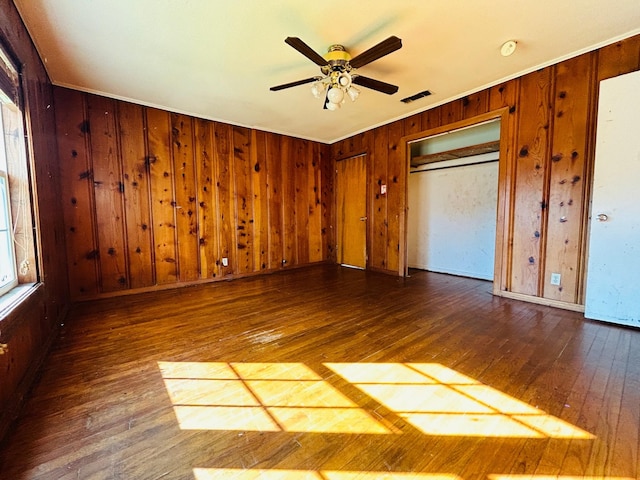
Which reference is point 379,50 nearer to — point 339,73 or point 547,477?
point 339,73

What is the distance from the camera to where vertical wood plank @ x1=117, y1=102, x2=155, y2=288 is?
362 cm

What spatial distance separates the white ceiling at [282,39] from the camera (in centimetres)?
204

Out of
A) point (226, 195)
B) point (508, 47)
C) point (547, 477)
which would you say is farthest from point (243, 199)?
point (547, 477)

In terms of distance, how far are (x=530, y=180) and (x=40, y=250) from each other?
4782 mm

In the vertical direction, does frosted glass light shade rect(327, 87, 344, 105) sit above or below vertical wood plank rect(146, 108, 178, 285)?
above

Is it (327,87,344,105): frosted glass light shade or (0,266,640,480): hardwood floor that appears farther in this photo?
(327,87,344,105): frosted glass light shade

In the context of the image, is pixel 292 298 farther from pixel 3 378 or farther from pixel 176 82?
pixel 176 82

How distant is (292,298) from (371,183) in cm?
268

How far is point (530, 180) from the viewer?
10.2 feet

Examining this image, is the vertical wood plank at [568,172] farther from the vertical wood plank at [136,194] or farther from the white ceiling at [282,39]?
the vertical wood plank at [136,194]

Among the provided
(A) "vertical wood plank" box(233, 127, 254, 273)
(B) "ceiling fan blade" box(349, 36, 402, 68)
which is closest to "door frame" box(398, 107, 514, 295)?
(B) "ceiling fan blade" box(349, 36, 402, 68)

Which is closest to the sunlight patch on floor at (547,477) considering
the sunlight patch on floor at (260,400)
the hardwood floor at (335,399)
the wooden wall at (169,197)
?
the hardwood floor at (335,399)

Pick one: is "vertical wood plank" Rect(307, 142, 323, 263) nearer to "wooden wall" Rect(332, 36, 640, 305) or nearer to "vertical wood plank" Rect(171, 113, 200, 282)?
"vertical wood plank" Rect(171, 113, 200, 282)

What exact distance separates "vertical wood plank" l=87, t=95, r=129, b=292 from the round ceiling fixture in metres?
4.50
